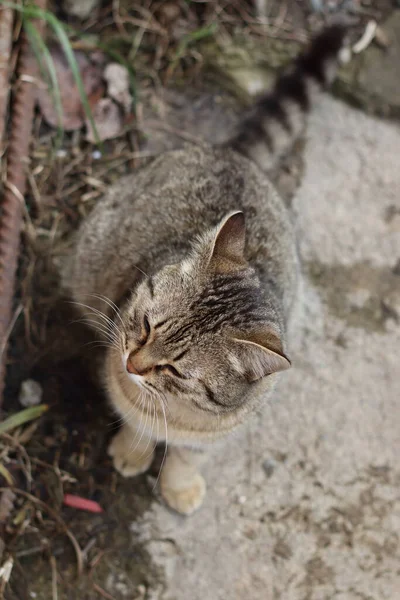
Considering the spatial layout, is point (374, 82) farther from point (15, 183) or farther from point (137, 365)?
point (137, 365)

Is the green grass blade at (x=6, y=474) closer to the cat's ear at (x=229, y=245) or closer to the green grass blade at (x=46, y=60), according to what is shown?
the cat's ear at (x=229, y=245)

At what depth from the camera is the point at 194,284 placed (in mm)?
2016

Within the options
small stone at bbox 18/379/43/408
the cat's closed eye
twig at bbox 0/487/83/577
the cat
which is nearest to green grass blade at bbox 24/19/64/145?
the cat

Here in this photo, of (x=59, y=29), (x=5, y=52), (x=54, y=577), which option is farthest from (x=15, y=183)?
(x=54, y=577)

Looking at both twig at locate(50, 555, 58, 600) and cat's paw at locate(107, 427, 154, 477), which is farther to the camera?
cat's paw at locate(107, 427, 154, 477)

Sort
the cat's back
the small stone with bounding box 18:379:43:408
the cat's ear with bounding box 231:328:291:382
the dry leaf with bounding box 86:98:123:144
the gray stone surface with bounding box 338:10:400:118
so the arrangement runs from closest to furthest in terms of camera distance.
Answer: the cat's ear with bounding box 231:328:291:382, the cat's back, the small stone with bounding box 18:379:43:408, the dry leaf with bounding box 86:98:123:144, the gray stone surface with bounding box 338:10:400:118

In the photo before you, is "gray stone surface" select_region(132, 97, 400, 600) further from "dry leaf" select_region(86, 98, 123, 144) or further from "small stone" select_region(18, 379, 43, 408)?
"dry leaf" select_region(86, 98, 123, 144)

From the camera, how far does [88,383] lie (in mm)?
2957

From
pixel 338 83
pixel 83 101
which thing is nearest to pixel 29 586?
pixel 83 101

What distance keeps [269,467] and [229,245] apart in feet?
4.52

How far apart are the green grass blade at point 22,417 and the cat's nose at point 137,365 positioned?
2.84 ft

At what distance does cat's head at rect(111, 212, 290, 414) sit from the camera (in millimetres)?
1943

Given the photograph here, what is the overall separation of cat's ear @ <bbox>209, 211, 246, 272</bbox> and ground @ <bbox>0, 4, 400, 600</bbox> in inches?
38.9

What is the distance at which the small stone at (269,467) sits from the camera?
2926 mm
